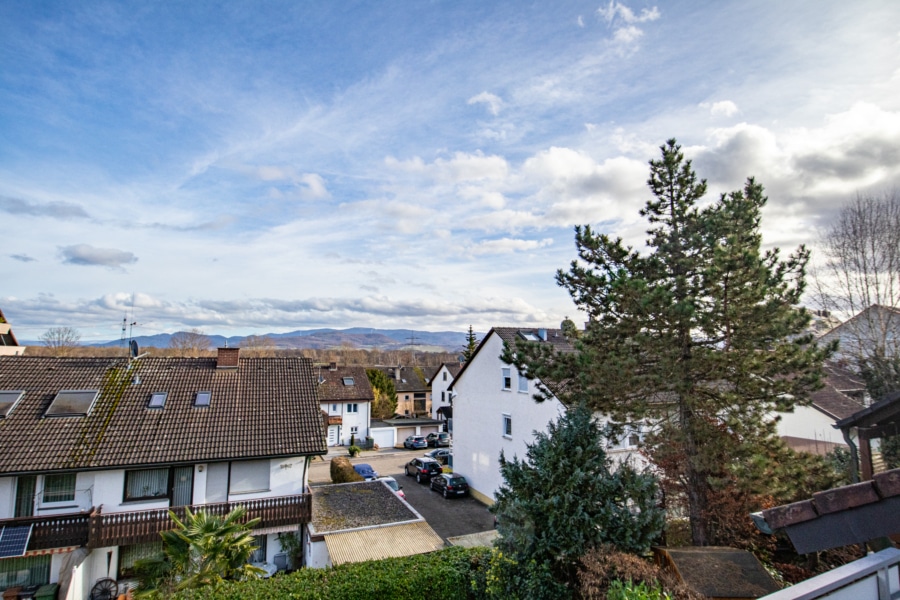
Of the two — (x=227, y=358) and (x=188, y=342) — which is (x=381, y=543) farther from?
(x=188, y=342)

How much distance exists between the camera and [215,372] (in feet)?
59.6

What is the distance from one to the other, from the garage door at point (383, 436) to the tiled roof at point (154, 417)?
2557 centimetres

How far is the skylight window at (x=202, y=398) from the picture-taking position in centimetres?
1646

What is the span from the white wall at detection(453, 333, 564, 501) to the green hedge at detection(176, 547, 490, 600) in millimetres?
10031

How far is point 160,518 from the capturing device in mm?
13672

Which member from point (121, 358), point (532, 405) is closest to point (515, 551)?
point (532, 405)

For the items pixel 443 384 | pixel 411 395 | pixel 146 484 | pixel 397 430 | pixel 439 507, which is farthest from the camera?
pixel 411 395

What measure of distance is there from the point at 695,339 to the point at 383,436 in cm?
3597

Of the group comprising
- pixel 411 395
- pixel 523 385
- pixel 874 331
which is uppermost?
pixel 874 331

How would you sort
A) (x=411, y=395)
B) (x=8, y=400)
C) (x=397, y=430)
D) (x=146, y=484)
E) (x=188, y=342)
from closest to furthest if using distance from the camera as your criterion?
(x=146, y=484) < (x=8, y=400) < (x=397, y=430) < (x=411, y=395) < (x=188, y=342)

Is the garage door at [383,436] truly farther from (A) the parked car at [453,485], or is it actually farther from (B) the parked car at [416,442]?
(A) the parked car at [453,485]

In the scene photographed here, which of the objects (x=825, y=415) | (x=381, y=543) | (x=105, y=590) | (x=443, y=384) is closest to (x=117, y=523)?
(x=105, y=590)

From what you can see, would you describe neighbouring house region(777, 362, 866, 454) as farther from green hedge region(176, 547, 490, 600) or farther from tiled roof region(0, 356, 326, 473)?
tiled roof region(0, 356, 326, 473)

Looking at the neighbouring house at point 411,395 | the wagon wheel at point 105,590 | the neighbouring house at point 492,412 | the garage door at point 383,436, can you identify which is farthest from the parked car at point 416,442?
the wagon wheel at point 105,590
